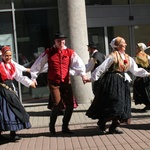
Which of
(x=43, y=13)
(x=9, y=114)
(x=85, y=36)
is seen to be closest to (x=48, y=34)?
(x=43, y=13)

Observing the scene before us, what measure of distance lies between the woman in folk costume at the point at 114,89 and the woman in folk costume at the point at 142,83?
2.31m

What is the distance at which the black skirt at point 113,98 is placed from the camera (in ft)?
22.1

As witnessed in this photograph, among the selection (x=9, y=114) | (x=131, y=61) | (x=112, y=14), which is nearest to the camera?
(x=9, y=114)

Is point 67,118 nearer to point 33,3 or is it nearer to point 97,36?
point 33,3

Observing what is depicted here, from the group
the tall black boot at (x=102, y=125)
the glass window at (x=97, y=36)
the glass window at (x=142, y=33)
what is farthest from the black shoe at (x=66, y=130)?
the glass window at (x=142, y=33)

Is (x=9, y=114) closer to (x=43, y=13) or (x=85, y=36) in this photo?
(x=85, y=36)

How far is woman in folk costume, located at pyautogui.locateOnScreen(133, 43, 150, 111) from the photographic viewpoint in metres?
9.21

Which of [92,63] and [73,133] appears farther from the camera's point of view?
[92,63]

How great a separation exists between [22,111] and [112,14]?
711cm

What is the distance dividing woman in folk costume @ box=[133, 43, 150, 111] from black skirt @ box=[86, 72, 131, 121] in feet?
7.89

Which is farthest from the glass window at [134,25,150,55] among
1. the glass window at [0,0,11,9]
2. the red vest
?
the red vest

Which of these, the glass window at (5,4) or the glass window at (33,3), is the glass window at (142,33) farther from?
the glass window at (5,4)

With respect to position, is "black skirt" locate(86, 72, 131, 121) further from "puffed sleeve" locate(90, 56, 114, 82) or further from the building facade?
the building facade

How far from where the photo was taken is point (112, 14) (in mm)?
12938
